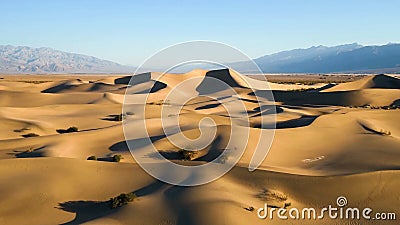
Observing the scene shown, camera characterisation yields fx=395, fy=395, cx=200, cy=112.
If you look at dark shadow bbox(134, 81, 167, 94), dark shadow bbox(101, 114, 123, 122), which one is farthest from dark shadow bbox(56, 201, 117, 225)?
dark shadow bbox(134, 81, 167, 94)

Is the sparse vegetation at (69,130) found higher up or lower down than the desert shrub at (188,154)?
lower down

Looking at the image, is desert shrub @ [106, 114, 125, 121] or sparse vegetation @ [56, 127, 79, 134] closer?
sparse vegetation @ [56, 127, 79, 134]

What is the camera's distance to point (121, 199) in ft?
44.0

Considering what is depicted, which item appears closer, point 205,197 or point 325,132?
point 205,197

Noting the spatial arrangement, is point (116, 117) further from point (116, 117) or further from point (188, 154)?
point (188, 154)

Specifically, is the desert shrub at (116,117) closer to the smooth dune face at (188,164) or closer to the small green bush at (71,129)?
the smooth dune face at (188,164)

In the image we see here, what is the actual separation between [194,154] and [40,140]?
10.5m

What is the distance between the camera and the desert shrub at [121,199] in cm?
1323

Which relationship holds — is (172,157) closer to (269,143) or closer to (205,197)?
(269,143)

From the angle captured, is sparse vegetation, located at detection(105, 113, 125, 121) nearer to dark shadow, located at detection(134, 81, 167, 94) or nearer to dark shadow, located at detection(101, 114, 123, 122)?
dark shadow, located at detection(101, 114, 123, 122)

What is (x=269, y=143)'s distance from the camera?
23.2 meters

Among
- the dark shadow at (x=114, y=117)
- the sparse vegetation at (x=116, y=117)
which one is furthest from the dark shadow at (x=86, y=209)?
the sparse vegetation at (x=116, y=117)

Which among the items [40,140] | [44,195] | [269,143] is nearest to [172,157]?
[269,143]

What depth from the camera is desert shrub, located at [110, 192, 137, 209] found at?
43.4 feet
